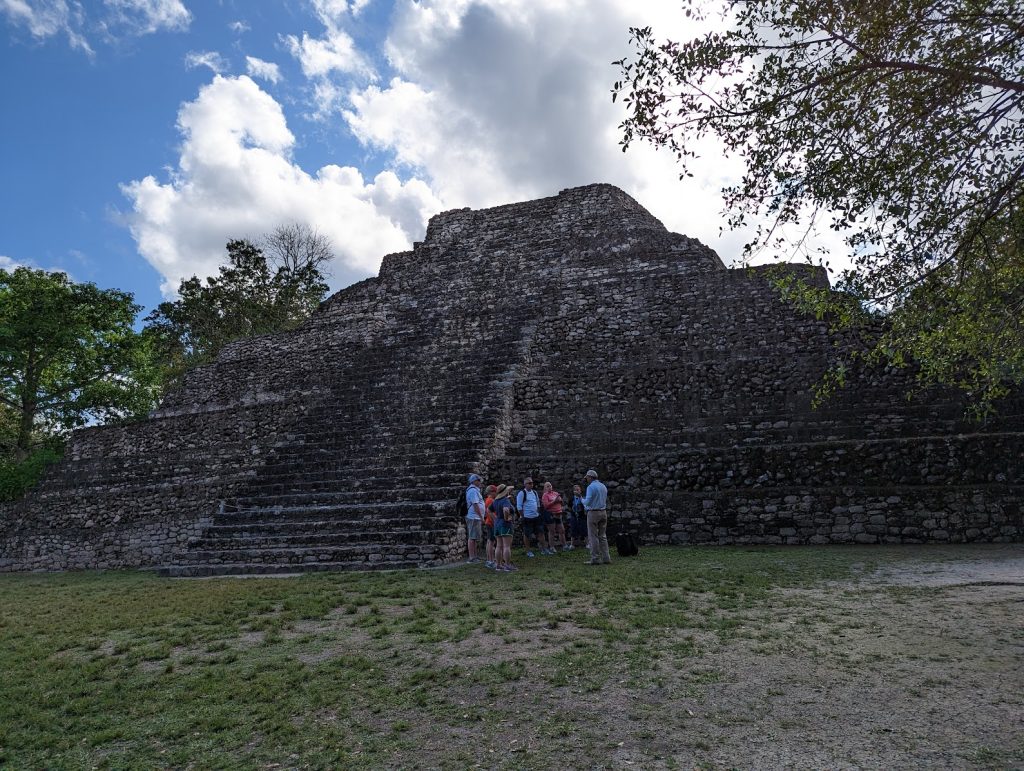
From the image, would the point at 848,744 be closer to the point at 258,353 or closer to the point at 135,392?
the point at 258,353

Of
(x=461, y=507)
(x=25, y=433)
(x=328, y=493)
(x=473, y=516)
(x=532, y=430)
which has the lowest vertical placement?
(x=473, y=516)

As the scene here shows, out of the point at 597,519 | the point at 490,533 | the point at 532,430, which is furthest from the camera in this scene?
the point at 532,430

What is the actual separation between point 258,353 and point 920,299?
17041mm

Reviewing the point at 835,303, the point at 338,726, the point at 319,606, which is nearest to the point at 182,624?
the point at 319,606

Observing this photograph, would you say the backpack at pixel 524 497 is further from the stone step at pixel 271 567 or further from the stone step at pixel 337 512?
the stone step at pixel 271 567

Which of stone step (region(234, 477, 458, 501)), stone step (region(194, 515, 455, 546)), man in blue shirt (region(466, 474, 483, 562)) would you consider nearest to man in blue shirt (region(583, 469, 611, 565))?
man in blue shirt (region(466, 474, 483, 562))

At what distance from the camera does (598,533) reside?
9383 millimetres

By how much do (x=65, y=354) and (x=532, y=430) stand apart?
1742cm

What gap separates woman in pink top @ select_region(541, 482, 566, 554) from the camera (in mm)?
10922

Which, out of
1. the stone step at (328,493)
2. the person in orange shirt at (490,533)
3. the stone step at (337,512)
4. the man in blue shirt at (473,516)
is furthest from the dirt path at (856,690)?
the stone step at (328,493)

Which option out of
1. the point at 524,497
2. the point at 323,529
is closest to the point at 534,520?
the point at 524,497

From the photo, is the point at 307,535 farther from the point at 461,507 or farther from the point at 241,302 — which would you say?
the point at 241,302

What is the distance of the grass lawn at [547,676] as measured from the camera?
3.48m

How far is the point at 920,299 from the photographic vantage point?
6.64 metres
